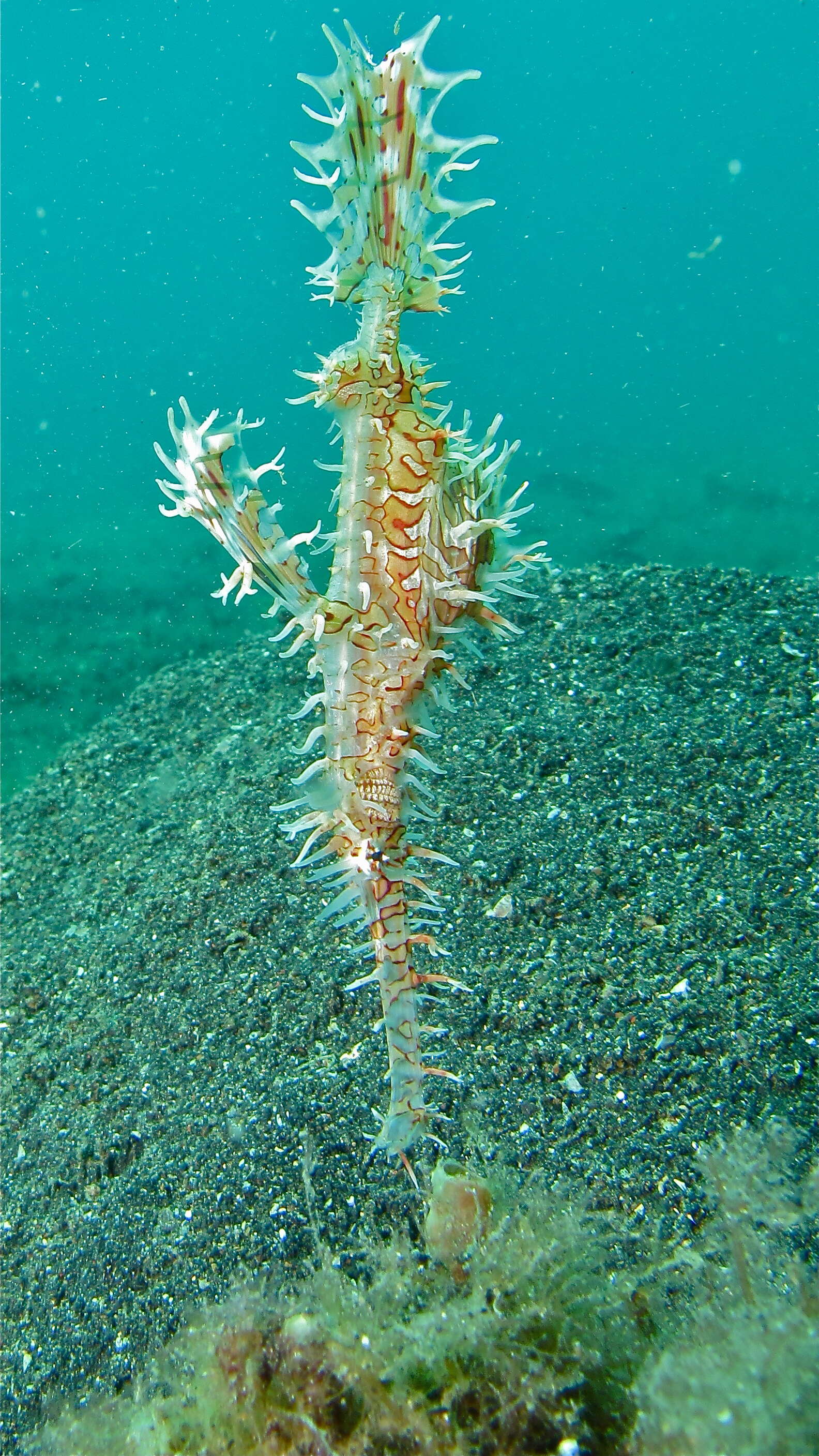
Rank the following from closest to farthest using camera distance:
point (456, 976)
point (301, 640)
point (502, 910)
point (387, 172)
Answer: point (387, 172)
point (301, 640)
point (456, 976)
point (502, 910)

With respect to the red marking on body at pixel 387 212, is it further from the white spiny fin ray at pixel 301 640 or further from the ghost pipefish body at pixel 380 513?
the white spiny fin ray at pixel 301 640

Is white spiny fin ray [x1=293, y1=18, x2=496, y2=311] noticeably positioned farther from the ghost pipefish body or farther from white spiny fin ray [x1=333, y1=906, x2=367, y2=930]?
white spiny fin ray [x1=333, y1=906, x2=367, y2=930]

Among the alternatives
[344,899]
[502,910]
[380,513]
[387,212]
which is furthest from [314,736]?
[502,910]

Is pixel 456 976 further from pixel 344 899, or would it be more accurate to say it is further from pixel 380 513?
pixel 380 513

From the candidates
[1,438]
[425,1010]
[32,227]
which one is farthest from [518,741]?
[32,227]

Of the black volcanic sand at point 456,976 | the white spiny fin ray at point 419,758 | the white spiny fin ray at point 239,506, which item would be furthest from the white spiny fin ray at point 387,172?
the black volcanic sand at point 456,976
